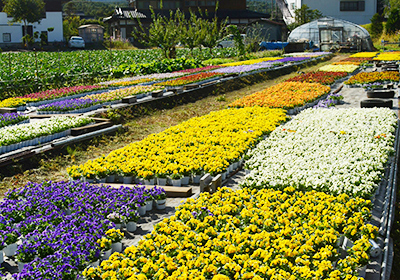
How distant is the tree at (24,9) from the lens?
5578 cm

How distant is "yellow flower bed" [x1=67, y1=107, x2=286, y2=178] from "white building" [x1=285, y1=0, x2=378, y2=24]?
67.5 metres

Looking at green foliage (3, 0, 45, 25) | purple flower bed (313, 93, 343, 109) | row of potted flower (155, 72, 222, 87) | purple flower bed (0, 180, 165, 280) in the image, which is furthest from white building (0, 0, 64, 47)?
purple flower bed (0, 180, 165, 280)

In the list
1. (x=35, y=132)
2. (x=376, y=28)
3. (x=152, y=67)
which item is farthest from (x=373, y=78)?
(x=376, y=28)

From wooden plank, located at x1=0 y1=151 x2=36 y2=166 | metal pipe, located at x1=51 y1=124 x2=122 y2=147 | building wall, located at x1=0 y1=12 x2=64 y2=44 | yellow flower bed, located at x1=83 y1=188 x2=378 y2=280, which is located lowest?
yellow flower bed, located at x1=83 y1=188 x2=378 y2=280

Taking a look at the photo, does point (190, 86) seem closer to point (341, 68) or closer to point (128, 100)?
point (128, 100)

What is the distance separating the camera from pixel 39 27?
6272 centimetres

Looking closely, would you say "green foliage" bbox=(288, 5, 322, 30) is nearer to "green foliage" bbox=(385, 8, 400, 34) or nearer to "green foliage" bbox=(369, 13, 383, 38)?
"green foliage" bbox=(369, 13, 383, 38)

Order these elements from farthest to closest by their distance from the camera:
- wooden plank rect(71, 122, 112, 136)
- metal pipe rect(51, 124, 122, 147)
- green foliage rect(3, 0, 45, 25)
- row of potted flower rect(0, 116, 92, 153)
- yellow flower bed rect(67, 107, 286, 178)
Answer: green foliage rect(3, 0, 45, 25), wooden plank rect(71, 122, 112, 136), metal pipe rect(51, 124, 122, 147), row of potted flower rect(0, 116, 92, 153), yellow flower bed rect(67, 107, 286, 178)

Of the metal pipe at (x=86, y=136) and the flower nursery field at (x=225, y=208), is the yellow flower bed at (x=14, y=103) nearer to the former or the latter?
the metal pipe at (x=86, y=136)

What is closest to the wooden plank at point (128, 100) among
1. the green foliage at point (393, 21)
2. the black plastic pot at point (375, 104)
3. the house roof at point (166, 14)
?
the black plastic pot at point (375, 104)

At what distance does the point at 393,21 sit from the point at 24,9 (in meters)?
49.7

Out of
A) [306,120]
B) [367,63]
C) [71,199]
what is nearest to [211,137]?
[306,120]

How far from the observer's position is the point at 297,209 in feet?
21.4

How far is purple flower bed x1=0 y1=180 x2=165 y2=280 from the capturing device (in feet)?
17.2
